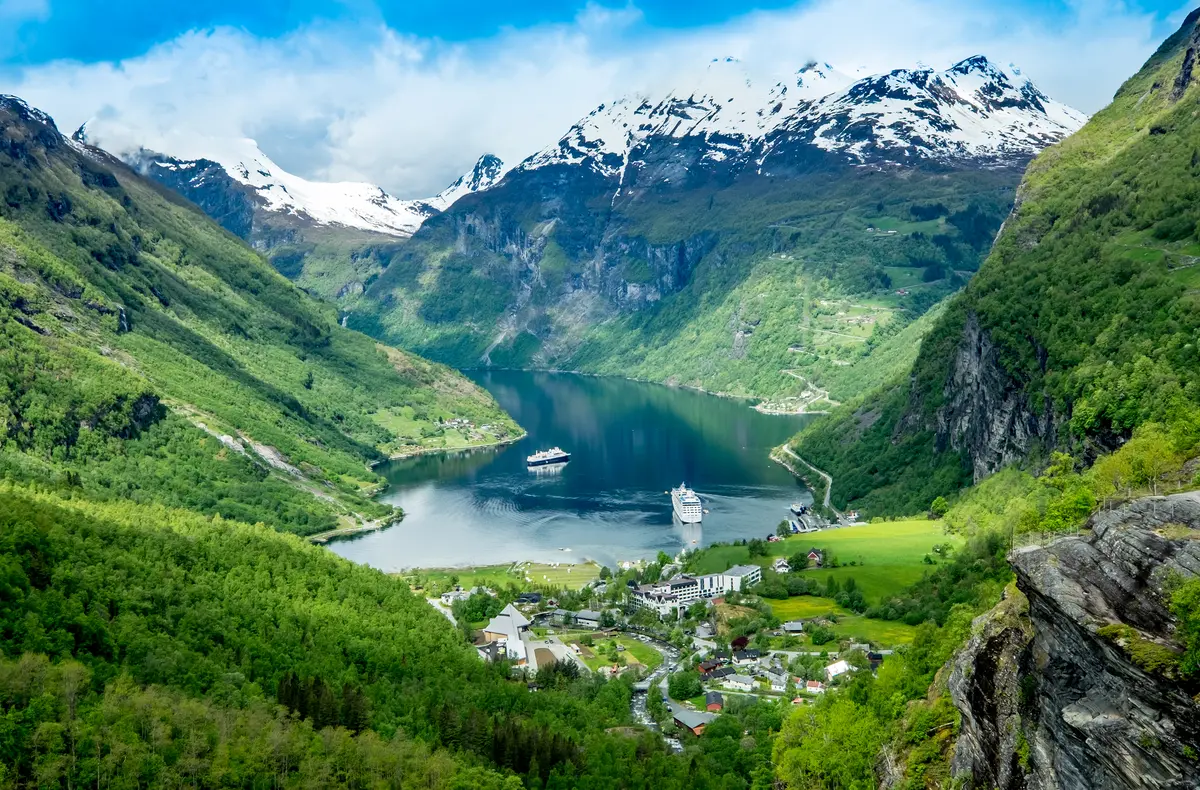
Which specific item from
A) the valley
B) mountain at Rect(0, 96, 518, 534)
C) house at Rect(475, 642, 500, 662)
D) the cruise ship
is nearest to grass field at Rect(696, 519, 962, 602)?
the valley

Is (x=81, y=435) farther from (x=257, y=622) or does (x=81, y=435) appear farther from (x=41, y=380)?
(x=257, y=622)

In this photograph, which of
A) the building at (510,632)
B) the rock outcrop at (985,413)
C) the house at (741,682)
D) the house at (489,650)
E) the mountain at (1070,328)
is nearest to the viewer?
the house at (741,682)

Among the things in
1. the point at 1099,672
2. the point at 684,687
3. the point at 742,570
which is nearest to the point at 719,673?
the point at 684,687

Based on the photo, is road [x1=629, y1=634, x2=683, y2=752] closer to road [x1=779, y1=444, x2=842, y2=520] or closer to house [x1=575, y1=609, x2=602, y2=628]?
house [x1=575, y1=609, x2=602, y2=628]

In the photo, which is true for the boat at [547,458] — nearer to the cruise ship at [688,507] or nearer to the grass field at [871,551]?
the cruise ship at [688,507]

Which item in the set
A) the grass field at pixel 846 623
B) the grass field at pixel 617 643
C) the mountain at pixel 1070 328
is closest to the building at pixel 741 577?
the grass field at pixel 846 623

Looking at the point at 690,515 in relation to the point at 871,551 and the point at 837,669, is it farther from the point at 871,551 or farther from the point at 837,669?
the point at 837,669
